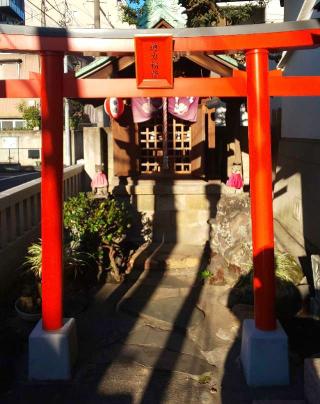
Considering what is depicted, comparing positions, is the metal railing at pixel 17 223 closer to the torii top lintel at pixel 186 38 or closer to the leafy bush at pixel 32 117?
the torii top lintel at pixel 186 38

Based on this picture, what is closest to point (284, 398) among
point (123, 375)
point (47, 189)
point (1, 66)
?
point (123, 375)

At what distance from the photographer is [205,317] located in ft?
23.7

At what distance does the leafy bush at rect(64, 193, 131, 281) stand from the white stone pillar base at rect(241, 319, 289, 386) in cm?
422

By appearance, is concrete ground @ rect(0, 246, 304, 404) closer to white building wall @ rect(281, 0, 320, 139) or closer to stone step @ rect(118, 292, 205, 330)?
stone step @ rect(118, 292, 205, 330)

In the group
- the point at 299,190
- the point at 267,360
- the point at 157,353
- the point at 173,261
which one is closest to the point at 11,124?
the point at 173,261

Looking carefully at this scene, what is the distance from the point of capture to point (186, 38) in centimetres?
528

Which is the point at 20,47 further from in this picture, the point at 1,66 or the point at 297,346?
the point at 1,66

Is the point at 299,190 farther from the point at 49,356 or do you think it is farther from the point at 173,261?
the point at 49,356

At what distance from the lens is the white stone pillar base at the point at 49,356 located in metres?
5.21

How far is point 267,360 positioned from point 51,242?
2.95m

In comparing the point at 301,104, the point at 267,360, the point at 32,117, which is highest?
the point at 32,117

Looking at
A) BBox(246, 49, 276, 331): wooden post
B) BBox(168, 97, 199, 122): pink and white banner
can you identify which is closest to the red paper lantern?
BBox(168, 97, 199, 122): pink and white banner

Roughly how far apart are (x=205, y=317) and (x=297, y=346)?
1698 mm

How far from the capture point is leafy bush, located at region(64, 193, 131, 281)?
8648 millimetres
